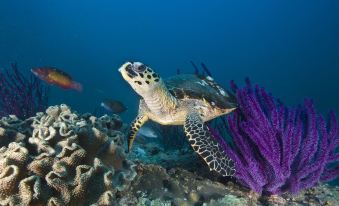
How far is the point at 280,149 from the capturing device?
3.70 meters

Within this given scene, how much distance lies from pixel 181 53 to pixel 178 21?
71.0 feet

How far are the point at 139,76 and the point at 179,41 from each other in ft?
392

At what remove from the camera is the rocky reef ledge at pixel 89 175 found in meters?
2.41

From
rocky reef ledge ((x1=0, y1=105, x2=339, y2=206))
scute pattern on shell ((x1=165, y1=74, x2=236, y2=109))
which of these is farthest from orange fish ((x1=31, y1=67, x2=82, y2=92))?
rocky reef ledge ((x1=0, y1=105, x2=339, y2=206))

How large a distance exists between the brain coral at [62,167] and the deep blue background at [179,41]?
27.6m

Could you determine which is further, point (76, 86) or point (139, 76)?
point (76, 86)

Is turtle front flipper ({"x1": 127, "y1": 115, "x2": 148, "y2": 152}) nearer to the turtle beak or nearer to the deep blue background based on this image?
the turtle beak

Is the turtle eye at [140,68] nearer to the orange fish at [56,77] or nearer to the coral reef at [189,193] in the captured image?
the coral reef at [189,193]

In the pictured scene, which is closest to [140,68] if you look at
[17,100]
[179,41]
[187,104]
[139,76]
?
[139,76]

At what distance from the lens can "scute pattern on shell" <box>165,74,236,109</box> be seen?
15.1ft

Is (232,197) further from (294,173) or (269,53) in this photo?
(269,53)

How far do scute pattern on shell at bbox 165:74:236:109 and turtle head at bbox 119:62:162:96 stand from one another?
2.13 ft

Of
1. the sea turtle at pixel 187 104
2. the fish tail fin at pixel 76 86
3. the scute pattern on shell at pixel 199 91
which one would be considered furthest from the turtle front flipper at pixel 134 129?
the fish tail fin at pixel 76 86

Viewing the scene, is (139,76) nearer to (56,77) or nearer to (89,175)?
(89,175)
